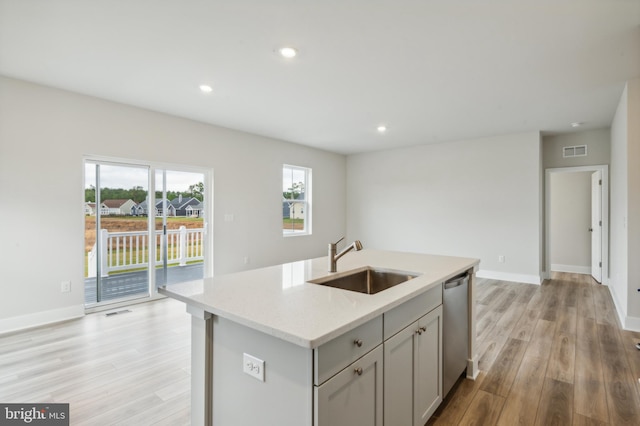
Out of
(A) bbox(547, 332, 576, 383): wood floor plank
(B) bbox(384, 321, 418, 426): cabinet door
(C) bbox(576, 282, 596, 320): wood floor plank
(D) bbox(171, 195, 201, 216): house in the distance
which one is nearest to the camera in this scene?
(B) bbox(384, 321, 418, 426): cabinet door

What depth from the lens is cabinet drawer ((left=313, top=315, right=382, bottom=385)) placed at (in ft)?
3.53

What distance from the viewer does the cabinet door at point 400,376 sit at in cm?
145

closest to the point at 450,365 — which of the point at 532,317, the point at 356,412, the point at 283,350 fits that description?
the point at 356,412

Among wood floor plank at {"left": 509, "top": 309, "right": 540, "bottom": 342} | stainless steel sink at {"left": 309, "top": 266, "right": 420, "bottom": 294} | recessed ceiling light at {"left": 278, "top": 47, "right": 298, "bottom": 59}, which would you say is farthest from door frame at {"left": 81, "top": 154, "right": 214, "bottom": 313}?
wood floor plank at {"left": 509, "top": 309, "right": 540, "bottom": 342}

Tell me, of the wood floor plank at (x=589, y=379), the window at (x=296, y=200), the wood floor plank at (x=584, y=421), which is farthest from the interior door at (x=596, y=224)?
the window at (x=296, y=200)

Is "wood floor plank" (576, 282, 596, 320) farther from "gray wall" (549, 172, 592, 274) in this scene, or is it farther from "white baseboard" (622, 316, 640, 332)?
"gray wall" (549, 172, 592, 274)

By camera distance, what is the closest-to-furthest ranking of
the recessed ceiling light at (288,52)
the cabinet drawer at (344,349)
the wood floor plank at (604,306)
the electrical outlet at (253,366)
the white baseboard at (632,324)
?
the cabinet drawer at (344,349)
the electrical outlet at (253,366)
the recessed ceiling light at (288,52)
the white baseboard at (632,324)
the wood floor plank at (604,306)

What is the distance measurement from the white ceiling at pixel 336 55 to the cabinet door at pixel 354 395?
2195 millimetres

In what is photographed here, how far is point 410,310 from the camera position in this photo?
1.63 meters

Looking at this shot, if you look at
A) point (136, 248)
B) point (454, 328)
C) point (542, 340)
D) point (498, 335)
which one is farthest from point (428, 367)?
point (136, 248)

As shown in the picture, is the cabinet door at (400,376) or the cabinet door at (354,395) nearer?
the cabinet door at (354,395)

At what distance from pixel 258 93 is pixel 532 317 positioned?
4208mm

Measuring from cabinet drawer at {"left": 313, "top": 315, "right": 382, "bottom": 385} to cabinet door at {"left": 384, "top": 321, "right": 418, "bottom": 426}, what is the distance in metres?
0.14

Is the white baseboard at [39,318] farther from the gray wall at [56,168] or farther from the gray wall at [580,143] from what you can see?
the gray wall at [580,143]
